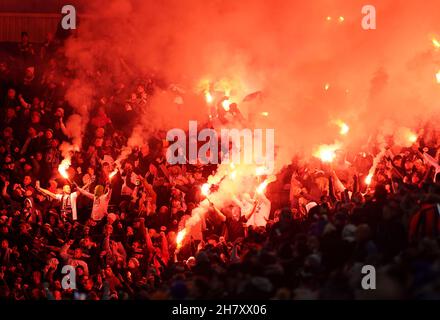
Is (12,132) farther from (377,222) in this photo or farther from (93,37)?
(377,222)

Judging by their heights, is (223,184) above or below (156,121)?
below

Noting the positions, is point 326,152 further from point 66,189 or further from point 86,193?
point 66,189

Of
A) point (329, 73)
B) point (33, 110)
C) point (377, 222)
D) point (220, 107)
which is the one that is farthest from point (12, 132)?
point (377, 222)

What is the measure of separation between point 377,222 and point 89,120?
6574mm

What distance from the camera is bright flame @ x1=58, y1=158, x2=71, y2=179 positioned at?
12.0m

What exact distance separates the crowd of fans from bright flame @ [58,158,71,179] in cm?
7

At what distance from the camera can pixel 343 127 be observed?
515 inches

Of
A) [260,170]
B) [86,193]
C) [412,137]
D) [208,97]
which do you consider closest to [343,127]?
[412,137]

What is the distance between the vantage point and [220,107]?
1346cm

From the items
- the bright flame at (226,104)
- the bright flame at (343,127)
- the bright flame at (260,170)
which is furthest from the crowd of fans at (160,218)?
the bright flame at (226,104)

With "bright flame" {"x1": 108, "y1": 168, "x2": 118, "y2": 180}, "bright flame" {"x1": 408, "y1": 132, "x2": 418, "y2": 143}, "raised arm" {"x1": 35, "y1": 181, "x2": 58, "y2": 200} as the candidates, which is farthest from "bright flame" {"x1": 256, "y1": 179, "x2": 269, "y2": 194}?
"raised arm" {"x1": 35, "y1": 181, "x2": 58, "y2": 200}

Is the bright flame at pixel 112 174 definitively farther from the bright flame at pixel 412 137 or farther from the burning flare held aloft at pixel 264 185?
the bright flame at pixel 412 137

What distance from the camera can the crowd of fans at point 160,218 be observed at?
6.94 metres

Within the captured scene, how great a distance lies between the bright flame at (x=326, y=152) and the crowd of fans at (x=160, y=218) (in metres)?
0.14
